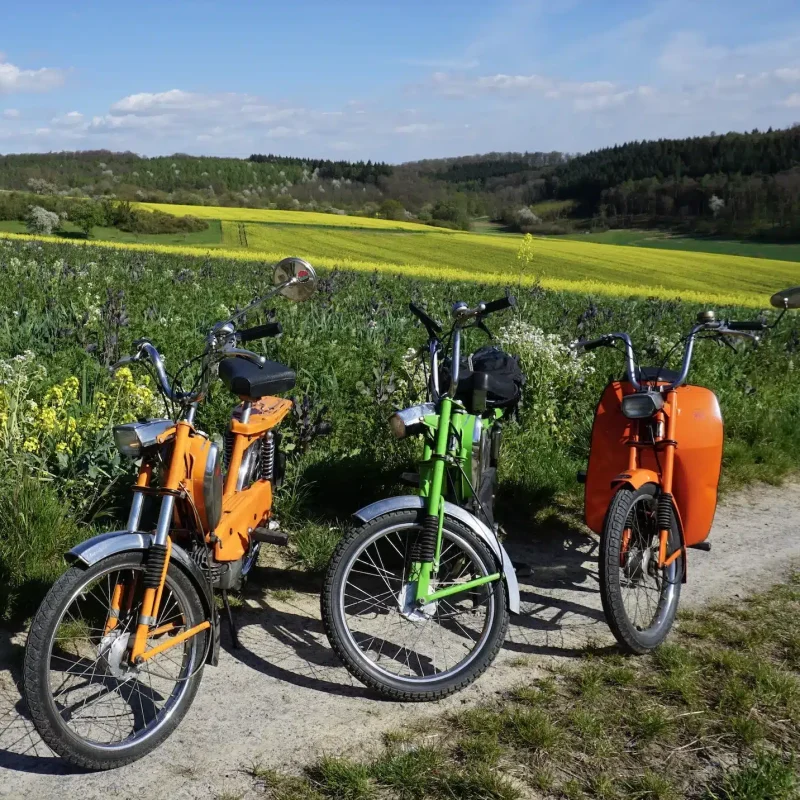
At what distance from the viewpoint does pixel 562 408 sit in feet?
23.5

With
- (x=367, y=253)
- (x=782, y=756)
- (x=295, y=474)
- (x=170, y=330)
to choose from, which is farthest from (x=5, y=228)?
(x=782, y=756)

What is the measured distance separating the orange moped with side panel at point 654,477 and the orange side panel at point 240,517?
165cm

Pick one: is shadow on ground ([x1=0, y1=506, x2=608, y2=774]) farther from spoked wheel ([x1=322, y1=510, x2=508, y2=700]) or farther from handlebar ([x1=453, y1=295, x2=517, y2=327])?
handlebar ([x1=453, y1=295, x2=517, y2=327])

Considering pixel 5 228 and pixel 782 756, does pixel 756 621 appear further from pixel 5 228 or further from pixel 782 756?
pixel 5 228

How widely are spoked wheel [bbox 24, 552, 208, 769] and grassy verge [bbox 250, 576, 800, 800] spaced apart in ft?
1.56

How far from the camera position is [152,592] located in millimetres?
2855

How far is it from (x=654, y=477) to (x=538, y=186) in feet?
289

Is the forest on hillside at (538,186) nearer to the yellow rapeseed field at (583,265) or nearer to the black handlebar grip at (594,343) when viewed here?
the yellow rapeseed field at (583,265)

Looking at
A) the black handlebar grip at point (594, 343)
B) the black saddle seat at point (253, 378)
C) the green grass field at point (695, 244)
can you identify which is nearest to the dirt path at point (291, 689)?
the black saddle seat at point (253, 378)

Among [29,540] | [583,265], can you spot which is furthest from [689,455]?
[583,265]

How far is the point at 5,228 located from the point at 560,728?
172 feet

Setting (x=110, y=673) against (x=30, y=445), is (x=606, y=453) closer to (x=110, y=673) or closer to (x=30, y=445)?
(x=110, y=673)

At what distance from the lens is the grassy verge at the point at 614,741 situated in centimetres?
275

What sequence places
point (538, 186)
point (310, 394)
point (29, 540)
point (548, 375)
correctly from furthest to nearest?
point (538, 186) < point (548, 375) < point (310, 394) < point (29, 540)
